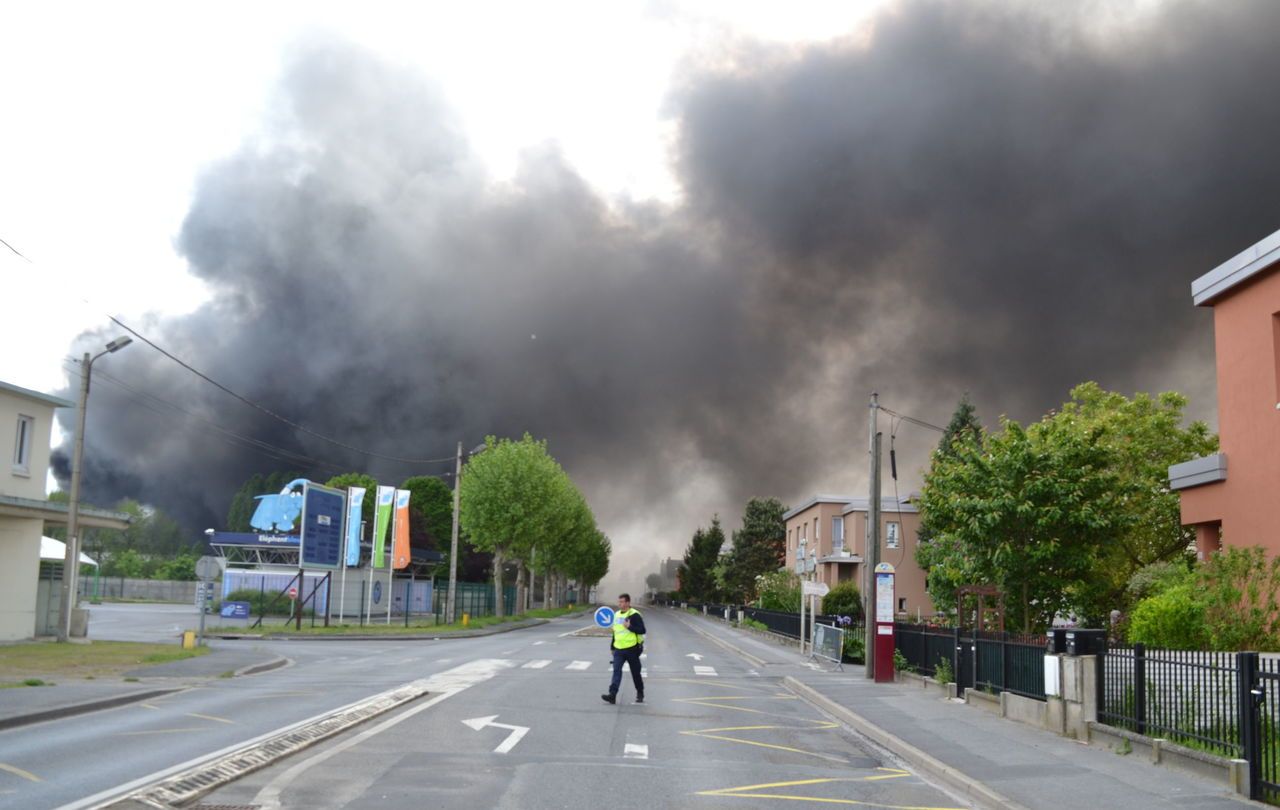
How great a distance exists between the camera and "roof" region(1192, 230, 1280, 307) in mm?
20891

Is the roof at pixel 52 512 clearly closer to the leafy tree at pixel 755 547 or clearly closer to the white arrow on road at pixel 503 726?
the white arrow on road at pixel 503 726

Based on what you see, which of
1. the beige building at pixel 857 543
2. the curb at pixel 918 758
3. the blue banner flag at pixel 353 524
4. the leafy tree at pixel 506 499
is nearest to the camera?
the curb at pixel 918 758

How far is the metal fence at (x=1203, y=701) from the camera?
34.2 ft

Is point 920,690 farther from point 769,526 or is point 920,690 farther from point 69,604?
point 769,526

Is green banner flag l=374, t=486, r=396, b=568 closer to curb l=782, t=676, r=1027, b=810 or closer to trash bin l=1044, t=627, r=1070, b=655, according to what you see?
curb l=782, t=676, r=1027, b=810

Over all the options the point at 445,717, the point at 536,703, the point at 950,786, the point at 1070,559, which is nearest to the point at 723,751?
the point at 950,786

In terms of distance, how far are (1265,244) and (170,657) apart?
83.1ft

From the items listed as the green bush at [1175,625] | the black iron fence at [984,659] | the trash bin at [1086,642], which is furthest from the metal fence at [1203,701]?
the green bush at [1175,625]

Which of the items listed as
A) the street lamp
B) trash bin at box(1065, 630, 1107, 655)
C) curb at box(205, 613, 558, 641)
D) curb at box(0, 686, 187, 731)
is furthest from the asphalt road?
curb at box(205, 613, 558, 641)

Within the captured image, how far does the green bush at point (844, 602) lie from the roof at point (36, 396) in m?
27.9

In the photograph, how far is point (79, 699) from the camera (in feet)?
54.9

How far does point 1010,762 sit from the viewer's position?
1291 centimetres

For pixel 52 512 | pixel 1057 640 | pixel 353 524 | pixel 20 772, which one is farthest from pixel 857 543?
pixel 20 772

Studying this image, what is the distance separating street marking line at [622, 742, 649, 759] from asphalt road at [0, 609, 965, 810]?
0.02 m
